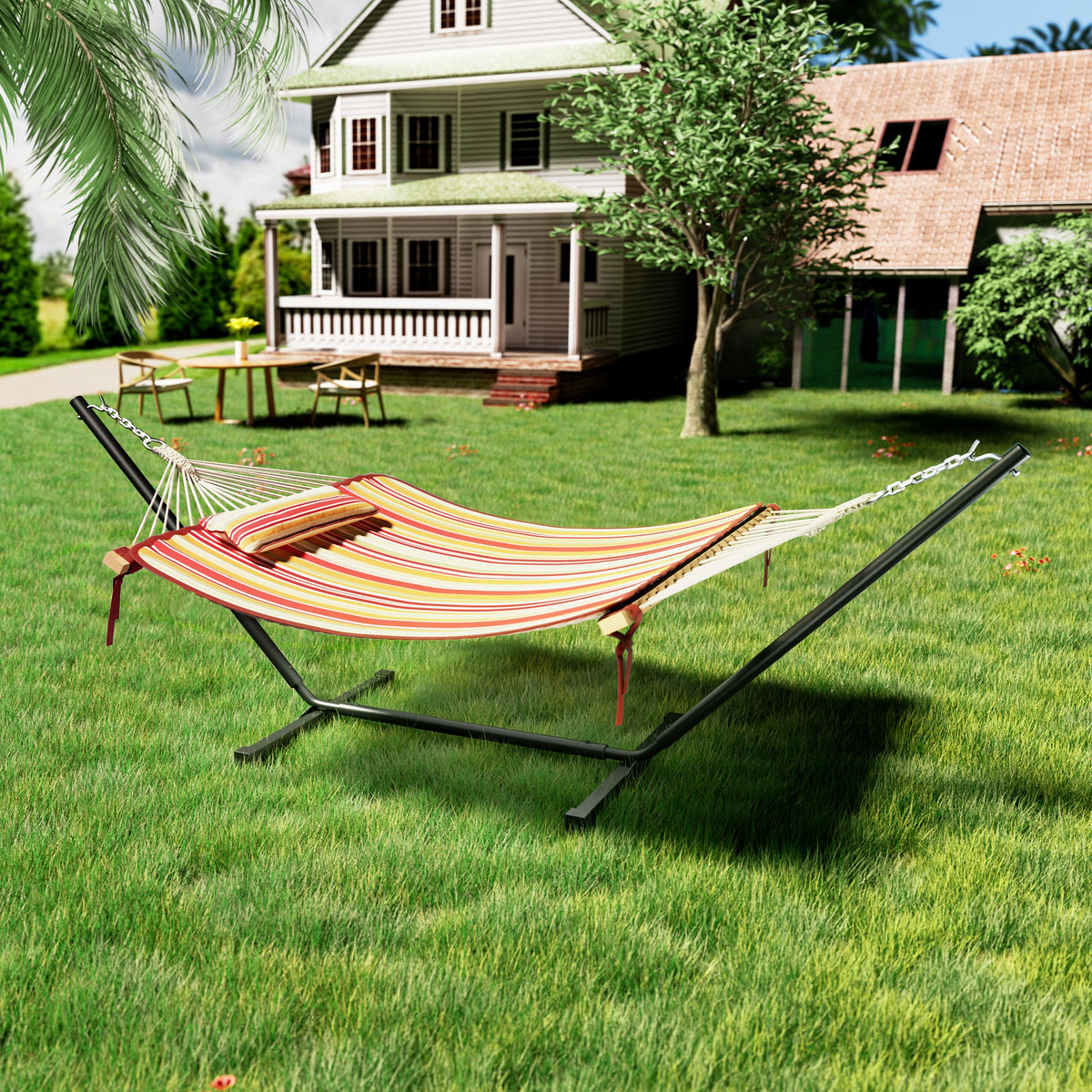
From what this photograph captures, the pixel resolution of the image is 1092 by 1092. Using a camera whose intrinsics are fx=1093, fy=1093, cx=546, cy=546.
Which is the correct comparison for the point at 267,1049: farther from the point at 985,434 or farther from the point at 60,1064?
the point at 985,434

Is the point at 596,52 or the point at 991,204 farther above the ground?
the point at 596,52

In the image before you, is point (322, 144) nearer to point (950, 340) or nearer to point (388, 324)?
point (388, 324)

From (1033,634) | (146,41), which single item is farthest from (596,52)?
(1033,634)

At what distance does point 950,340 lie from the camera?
18.2m

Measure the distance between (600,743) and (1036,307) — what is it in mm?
14321

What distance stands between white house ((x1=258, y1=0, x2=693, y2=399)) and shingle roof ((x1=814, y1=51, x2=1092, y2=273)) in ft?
16.4

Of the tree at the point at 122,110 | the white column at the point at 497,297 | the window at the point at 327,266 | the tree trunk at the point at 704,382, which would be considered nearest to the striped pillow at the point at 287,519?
the tree at the point at 122,110

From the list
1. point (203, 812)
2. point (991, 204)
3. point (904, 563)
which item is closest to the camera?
point (203, 812)

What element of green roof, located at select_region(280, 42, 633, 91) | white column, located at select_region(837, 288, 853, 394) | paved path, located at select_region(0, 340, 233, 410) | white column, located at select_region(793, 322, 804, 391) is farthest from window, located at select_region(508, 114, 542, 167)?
paved path, located at select_region(0, 340, 233, 410)

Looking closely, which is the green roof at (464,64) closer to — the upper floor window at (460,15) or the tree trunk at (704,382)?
the upper floor window at (460,15)

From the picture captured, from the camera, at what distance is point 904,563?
7.13 metres

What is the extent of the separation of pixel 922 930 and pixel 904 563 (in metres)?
4.47

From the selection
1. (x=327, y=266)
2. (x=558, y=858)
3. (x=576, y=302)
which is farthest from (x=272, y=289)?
(x=558, y=858)

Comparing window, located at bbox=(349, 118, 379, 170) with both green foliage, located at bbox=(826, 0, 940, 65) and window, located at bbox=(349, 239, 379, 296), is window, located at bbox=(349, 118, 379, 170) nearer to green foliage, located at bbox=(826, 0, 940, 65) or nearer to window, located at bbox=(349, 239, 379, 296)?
window, located at bbox=(349, 239, 379, 296)
